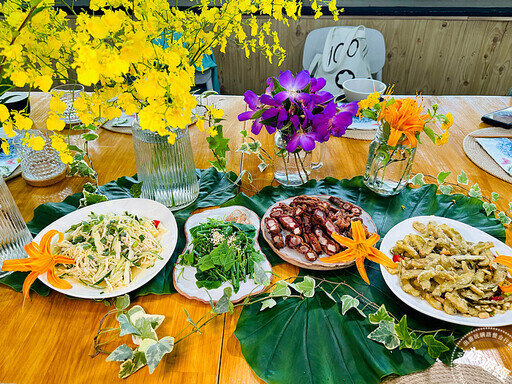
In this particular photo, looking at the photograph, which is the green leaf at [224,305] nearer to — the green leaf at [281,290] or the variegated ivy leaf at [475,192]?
the green leaf at [281,290]

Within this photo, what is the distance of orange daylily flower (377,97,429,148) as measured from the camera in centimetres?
104

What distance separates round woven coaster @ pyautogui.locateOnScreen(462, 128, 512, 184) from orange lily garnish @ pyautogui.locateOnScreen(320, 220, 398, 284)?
78 cm

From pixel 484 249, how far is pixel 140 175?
101 cm

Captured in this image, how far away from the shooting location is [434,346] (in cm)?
74

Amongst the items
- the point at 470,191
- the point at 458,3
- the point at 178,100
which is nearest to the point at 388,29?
Result: the point at 458,3

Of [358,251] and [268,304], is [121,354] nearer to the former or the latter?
[268,304]

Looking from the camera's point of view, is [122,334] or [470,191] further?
[470,191]

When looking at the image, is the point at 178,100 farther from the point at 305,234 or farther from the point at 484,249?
the point at 484,249

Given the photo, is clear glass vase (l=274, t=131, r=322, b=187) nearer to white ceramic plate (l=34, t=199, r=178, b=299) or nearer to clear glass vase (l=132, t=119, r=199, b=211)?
clear glass vase (l=132, t=119, r=199, b=211)

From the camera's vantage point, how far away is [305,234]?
0.98 meters

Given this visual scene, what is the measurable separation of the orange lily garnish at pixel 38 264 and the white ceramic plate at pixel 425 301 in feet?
2.59

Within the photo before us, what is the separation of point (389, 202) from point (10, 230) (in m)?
1.13

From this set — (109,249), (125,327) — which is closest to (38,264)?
(109,249)

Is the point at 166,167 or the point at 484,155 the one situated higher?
the point at 166,167
